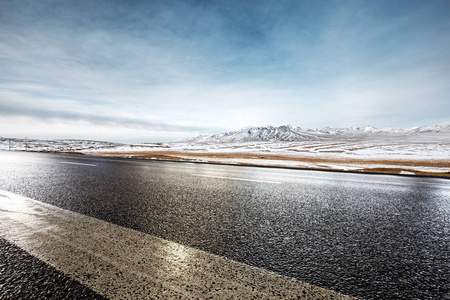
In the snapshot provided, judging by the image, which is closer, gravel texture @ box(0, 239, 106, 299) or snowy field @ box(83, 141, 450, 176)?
gravel texture @ box(0, 239, 106, 299)

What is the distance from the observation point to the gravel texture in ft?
5.42

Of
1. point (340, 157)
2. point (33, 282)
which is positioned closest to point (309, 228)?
point (33, 282)

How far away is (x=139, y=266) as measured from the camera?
2.09 m

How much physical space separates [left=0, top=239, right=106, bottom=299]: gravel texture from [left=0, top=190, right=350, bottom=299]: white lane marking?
0.21 ft

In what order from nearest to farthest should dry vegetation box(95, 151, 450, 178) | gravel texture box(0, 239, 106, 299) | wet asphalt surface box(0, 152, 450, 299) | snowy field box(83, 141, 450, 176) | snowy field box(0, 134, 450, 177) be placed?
gravel texture box(0, 239, 106, 299)
wet asphalt surface box(0, 152, 450, 299)
dry vegetation box(95, 151, 450, 178)
snowy field box(83, 141, 450, 176)
snowy field box(0, 134, 450, 177)

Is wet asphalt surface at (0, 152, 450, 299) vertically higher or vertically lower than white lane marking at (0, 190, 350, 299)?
lower

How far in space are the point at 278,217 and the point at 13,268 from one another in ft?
10.6

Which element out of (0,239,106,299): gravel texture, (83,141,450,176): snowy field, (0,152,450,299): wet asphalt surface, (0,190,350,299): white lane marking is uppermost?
(0,239,106,299): gravel texture

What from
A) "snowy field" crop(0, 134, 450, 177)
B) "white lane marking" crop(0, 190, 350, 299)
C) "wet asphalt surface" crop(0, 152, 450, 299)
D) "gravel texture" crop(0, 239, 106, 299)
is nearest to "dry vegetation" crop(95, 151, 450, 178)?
"snowy field" crop(0, 134, 450, 177)

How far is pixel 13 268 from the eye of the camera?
1.99m

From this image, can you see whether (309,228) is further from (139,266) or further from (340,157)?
(340,157)

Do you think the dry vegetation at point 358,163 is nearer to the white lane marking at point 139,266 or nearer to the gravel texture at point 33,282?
the white lane marking at point 139,266

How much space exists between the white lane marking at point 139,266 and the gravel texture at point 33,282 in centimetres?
6

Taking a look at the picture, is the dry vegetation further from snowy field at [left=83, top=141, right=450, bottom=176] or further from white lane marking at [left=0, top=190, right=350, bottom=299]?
white lane marking at [left=0, top=190, right=350, bottom=299]
